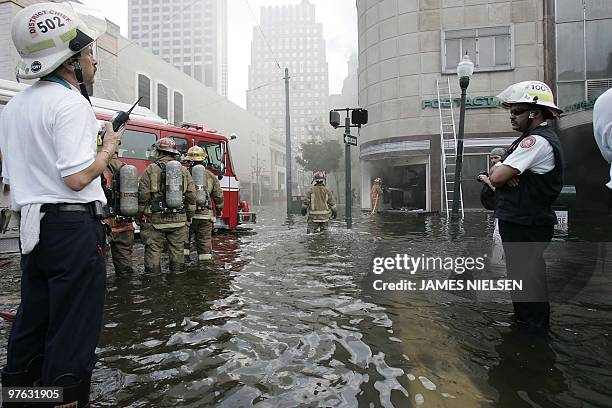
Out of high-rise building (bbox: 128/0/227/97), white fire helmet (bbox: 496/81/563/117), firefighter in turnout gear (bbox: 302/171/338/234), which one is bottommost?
firefighter in turnout gear (bbox: 302/171/338/234)

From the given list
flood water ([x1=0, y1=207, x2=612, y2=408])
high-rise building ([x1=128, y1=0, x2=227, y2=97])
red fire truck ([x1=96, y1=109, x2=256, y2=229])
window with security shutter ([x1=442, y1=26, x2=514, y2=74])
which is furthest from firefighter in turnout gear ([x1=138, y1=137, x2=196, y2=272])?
high-rise building ([x1=128, y1=0, x2=227, y2=97])

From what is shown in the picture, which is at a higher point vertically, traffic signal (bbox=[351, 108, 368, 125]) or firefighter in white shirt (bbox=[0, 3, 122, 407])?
traffic signal (bbox=[351, 108, 368, 125])

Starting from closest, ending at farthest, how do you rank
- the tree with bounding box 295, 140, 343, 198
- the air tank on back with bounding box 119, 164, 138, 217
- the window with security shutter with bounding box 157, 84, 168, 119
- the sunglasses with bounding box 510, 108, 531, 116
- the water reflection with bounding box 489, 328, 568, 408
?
the water reflection with bounding box 489, 328, 568, 408
the sunglasses with bounding box 510, 108, 531, 116
the air tank on back with bounding box 119, 164, 138, 217
the window with security shutter with bounding box 157, 84, 168, 119
the tree with bounding box 295, 140, 343, 198

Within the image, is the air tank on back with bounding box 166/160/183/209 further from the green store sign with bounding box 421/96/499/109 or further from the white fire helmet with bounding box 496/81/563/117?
the green store sign with bounding box 421/96/499/109

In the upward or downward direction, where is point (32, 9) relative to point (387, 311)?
upward

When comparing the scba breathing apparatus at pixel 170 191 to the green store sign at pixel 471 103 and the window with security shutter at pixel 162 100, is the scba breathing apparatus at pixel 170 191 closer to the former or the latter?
the green store sign at pixel 471 103

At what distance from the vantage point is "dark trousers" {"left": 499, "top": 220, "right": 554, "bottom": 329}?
3.00 m

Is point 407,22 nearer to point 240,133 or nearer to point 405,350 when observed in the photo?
point 405,350

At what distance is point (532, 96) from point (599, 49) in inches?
738

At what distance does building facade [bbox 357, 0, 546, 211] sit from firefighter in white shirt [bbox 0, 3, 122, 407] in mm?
18453

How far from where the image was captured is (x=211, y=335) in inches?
132

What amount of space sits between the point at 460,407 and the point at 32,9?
295 centimetres

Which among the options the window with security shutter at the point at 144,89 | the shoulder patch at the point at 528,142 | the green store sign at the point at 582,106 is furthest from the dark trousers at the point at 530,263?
the window with security shutter at the point at 144,89

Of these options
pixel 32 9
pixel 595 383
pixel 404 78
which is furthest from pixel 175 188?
pixel 404 78
